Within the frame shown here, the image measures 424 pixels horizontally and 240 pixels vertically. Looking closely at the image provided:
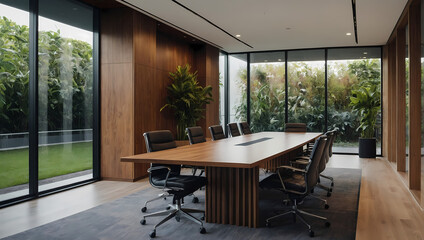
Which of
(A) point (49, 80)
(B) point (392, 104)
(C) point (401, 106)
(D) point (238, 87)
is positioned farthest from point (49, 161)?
(B) point (392, 104)

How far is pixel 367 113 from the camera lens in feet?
30.9

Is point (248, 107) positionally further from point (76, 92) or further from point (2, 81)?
point (2, 81)

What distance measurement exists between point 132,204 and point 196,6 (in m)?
3.44

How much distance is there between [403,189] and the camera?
5.67 meters

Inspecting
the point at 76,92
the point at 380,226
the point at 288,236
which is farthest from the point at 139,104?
the point at 380,226

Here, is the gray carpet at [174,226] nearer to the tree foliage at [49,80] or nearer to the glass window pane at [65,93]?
the glass window pane at [65,93]

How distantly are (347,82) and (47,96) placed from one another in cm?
804

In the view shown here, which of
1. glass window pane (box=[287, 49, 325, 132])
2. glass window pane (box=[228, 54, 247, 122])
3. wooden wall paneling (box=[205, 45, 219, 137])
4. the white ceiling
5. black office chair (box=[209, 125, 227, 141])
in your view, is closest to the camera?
the white ceiling

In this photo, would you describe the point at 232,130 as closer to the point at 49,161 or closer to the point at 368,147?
the point at 49,161

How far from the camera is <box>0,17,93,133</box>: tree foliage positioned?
4680mm

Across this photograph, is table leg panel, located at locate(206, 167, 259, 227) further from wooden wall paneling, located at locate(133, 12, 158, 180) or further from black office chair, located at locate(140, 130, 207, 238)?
wooden wall paneling, located at locate(133, 12, 158, 180)

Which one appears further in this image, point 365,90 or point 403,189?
point 365,90

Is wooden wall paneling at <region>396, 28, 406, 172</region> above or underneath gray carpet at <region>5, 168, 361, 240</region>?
above

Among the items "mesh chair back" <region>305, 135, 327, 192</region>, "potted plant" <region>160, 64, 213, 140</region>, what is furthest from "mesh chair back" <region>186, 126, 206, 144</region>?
"mesh chair back" <region>305, 135, 327, 192</region>
